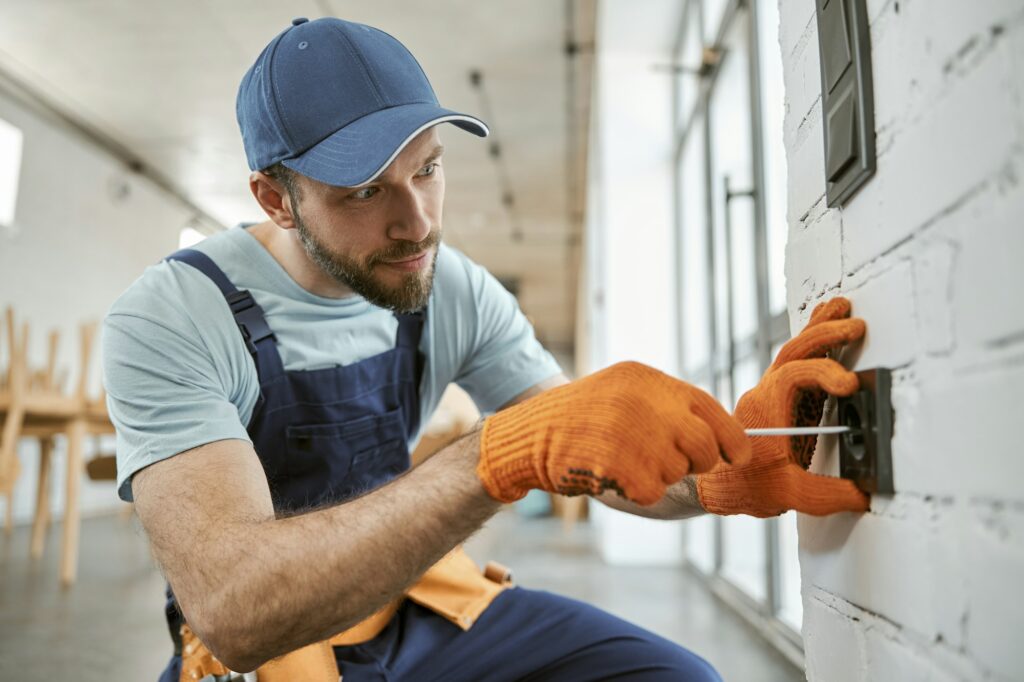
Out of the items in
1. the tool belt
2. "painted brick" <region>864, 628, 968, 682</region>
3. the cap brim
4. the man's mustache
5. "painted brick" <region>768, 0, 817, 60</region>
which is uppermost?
"painted brick" <region>768, 0, 817, 60</region>

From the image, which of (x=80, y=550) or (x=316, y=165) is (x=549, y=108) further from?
(x=316, y=165)

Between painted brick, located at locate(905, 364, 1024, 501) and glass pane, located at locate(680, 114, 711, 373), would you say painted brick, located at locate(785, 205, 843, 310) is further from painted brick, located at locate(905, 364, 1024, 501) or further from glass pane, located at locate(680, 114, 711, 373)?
glass pane, located at locate(680, 114, 711, 373)

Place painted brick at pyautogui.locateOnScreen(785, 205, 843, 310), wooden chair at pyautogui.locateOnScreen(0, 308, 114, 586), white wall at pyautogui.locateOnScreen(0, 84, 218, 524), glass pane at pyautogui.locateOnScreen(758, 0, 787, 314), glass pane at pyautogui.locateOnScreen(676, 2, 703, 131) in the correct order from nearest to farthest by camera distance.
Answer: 1. painted brick at pyautogui.locateOnScreen(785, 205, 843, 310)
2. glass pane at pyautogui.locateOnScreen(758, 0, 787, 314)
3. wooden chair at pyautogui.locateOnScreen(0, 308, 114, 586)
4. glass pane at pyautogui.locateOnScreen(676, 2, 703, 131)
5. white wall at pyautogui.locateOnScreen(0, 84, 218, 524)

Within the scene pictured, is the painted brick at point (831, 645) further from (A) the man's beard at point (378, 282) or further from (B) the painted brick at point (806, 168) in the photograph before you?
(A) the man's beard at point (378, 282)

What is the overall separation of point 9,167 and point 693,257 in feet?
16.1

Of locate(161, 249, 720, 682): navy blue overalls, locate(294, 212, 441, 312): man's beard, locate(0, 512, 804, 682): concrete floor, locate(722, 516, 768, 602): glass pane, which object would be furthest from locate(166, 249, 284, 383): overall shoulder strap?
locate(722, 516, 768, 602): glass pane

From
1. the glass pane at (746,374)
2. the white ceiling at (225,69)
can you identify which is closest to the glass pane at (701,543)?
the glass pane at (746,374)

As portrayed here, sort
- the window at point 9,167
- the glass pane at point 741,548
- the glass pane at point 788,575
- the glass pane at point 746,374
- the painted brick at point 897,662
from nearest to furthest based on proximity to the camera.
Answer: the painted brick at point 897,662 → the glass pane at point 788,575 → the glass pane at point 746,374 → the glass pane at point 741,548 → the window at point 9,167

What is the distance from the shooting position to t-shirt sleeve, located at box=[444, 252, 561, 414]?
1365mm

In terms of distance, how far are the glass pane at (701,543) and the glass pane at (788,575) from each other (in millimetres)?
710

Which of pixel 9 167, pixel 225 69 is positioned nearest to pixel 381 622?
pixel 225 69

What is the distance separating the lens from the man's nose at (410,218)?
3.54 feet

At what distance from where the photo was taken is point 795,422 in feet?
2.76

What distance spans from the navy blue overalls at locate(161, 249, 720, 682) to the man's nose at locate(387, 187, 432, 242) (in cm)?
23
